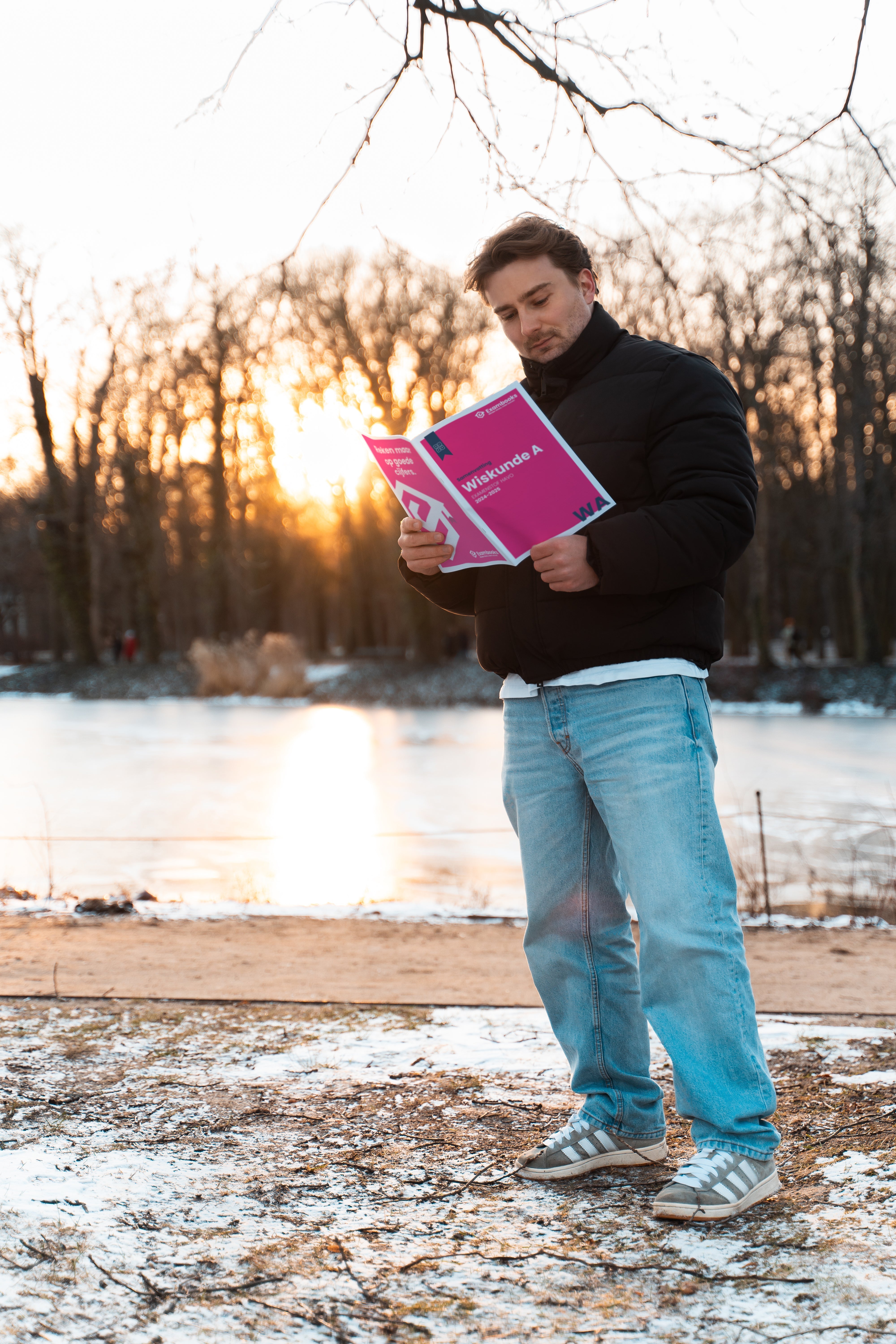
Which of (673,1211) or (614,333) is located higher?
(614,333)

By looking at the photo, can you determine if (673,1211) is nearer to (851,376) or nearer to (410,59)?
(410,59)

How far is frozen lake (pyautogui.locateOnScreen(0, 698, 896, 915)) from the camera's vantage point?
7.80 m

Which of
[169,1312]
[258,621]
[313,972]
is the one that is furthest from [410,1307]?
[258,621]

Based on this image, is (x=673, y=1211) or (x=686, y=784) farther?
(x=686, y=784)

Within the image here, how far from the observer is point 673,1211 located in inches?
86.7

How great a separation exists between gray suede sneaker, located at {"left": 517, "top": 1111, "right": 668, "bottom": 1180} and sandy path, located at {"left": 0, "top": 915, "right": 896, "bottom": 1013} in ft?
4.91

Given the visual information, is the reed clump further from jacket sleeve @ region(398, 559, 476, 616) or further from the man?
the man

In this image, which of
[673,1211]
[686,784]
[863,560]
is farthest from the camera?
[863,560]

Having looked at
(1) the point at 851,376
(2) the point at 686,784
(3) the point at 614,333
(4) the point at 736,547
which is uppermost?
(1) the point at 851,376

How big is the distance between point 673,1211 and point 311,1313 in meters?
0.70

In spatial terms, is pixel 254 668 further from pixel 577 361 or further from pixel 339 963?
pixel 577 361

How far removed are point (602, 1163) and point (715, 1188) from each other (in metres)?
0.34

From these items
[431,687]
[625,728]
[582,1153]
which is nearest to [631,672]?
[625,728]

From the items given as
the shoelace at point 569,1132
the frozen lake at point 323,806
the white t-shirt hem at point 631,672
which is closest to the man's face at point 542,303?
the white t-shirt hem at point 631,672
